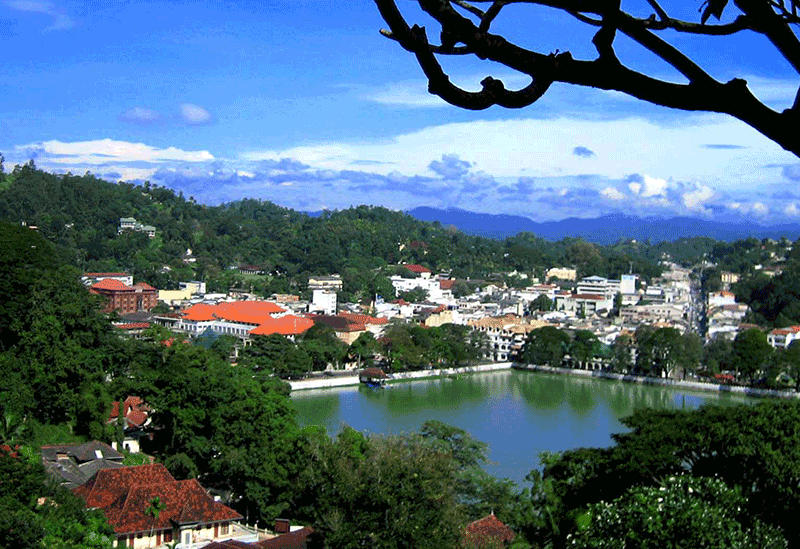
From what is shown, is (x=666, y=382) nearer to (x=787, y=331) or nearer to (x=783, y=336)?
(x=783, y=336)

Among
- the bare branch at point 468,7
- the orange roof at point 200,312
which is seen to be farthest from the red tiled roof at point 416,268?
the bare branch at point 468,7

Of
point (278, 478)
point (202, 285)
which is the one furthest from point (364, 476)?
point (202, 285)

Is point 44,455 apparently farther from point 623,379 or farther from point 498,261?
point 498,261

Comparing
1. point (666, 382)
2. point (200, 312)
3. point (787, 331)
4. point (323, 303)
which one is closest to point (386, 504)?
point (666, 382)

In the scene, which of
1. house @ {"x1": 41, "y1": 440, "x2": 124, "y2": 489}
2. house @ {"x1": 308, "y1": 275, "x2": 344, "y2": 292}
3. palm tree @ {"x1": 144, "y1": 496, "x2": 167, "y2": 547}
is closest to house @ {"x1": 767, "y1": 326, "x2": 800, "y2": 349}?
house @ {"x1": 308, "y1": 275, "x2": 344, "y2": 292}

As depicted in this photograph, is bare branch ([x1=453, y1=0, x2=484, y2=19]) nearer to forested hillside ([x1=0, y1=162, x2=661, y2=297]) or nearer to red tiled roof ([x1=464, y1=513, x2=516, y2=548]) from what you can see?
red tiled roof ([x1=464, y1=513, x2=516, y2=548])
